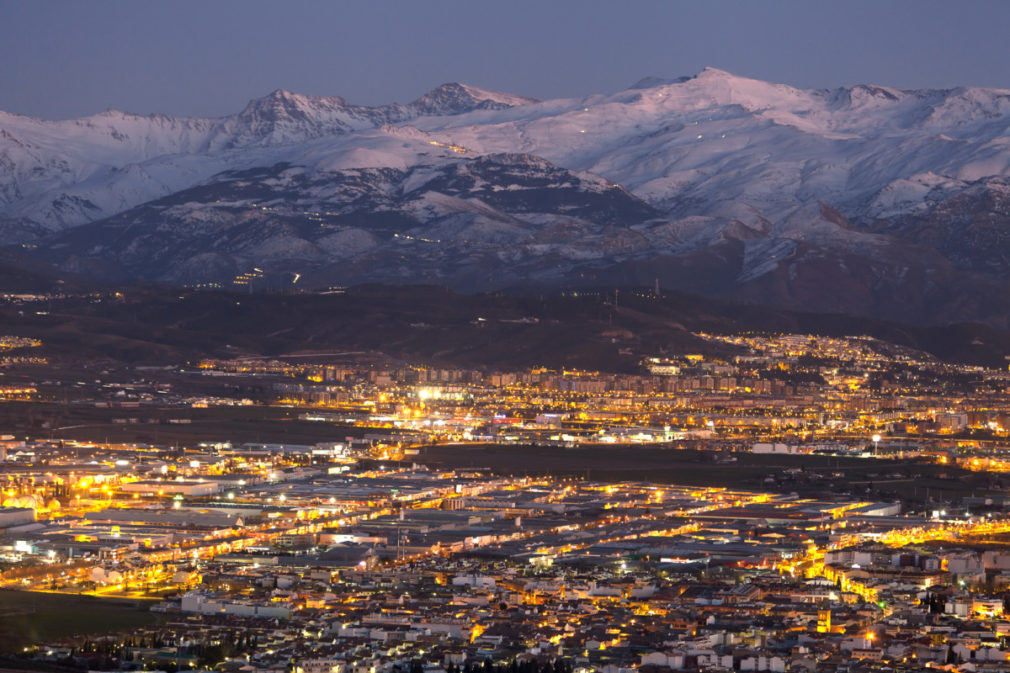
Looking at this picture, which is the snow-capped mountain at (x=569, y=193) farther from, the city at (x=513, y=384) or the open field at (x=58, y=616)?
the open field at (x=58, y=616)

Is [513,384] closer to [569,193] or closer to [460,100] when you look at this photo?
[569,193]

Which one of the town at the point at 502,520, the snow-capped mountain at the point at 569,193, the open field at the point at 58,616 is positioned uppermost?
the snow-capped mountain at the point at 569,193

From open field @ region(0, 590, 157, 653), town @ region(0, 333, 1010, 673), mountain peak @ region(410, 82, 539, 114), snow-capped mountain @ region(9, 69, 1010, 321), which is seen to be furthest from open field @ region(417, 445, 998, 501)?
mountain peak @ region(410, 82, 539, 114)

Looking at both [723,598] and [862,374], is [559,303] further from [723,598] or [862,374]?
[723,598]

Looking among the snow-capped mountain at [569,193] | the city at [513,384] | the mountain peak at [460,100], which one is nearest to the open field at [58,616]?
the city at [513,384]

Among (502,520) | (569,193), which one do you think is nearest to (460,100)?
(569,193)

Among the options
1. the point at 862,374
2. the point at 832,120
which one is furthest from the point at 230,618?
the point at 832,120
